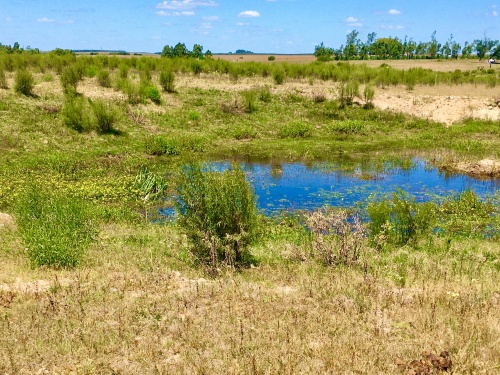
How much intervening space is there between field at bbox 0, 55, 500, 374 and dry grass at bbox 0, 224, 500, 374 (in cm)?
2

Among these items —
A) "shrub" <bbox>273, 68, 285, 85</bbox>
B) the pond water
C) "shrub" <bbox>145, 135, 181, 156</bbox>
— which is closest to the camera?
the pond water

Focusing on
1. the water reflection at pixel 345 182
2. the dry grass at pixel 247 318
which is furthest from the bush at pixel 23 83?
the dry grass at pixel 247 318

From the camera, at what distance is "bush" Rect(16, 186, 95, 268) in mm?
6731

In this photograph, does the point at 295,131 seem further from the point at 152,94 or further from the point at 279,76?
the point at 279,76

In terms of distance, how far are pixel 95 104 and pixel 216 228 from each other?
12.8 metres

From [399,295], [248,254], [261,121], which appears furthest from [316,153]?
[399,295]

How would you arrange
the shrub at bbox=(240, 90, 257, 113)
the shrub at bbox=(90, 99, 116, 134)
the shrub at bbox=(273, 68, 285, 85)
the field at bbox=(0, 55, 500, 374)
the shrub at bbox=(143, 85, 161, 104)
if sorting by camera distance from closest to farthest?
the field at bbox=(0, 55, 500, 374) → the shrub at bbox=(90, 99, 116, 134) → the shrub at bbox=(143, 85, 161, 104) → the shrub at bbox=(240, 90, 257, 113) → the shrub at bbox=(273, 68, 285, 85)

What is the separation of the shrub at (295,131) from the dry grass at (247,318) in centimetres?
1437

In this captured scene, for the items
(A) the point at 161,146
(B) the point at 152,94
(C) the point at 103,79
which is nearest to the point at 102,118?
(A) the point at 161,146

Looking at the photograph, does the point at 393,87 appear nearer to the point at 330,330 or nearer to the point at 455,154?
the point at 455,154

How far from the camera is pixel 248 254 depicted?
7.45m

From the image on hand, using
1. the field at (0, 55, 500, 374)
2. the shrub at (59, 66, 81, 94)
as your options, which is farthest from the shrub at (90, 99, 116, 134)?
the shrub at (59, 66, 81, 94)

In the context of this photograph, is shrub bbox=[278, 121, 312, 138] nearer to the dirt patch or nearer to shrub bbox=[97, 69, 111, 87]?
the dirt patch

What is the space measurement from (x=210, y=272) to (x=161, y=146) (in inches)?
438
